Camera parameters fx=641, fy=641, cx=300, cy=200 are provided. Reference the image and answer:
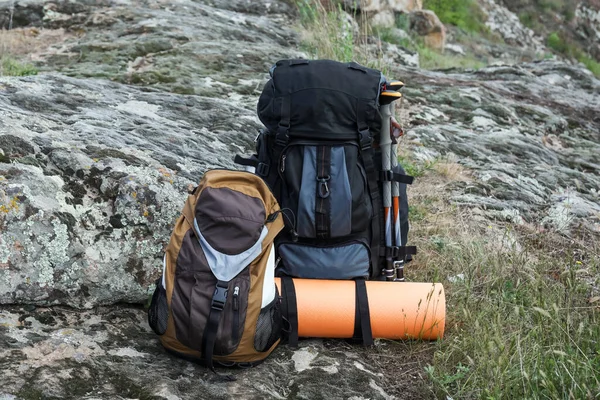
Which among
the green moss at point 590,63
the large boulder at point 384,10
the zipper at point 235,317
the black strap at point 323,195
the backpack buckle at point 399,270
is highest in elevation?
the large boulder at point 384,10

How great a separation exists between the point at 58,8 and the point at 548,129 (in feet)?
19.8

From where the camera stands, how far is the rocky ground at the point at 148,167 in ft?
9.34

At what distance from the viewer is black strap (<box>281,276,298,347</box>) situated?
3182mm

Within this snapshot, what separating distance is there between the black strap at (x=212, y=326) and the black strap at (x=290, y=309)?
0.46 metres

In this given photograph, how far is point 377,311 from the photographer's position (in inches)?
129

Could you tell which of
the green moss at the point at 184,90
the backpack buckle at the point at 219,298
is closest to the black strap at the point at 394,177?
the backpack buckle at the point at 219,298

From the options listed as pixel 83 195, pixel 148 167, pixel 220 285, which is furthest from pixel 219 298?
pixel 148 167

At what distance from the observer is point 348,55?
22.6 ft

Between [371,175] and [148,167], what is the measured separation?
129 cm

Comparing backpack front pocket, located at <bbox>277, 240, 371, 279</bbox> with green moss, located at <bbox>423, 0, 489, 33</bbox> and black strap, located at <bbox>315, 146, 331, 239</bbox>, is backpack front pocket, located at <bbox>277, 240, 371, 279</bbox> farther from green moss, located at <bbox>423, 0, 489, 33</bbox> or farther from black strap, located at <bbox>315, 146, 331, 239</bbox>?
green moss, located at <bbox>423, 0, 489, 33</bbox>

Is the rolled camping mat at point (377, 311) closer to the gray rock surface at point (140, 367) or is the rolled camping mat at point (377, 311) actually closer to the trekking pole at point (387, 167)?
the gray rock surface at point (140, 367)

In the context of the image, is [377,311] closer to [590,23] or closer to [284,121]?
[284,121]

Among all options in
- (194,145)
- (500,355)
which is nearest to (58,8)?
(194,145)

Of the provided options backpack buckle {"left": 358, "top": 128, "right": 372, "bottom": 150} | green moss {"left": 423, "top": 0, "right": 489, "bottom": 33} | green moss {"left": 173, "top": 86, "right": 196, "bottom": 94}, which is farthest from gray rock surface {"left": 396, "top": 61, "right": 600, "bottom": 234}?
green moss {"left": 423, "top": 0, "right": 489, "bottom": 33}
